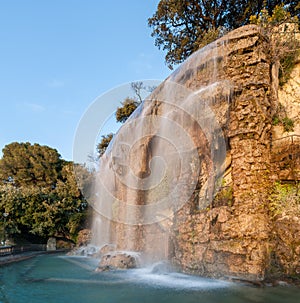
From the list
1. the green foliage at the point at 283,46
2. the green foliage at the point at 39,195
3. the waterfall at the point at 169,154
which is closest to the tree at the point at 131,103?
the green foliage at the point at 39,195

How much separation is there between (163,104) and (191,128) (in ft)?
5.47

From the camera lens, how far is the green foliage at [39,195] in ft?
55.3

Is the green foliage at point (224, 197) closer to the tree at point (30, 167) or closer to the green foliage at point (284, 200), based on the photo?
the green foliage at point (284, 200)

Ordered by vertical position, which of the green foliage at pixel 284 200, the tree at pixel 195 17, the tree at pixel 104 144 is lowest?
the green foliage at pixel 284 200

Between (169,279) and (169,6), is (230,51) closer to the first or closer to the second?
(169,279)

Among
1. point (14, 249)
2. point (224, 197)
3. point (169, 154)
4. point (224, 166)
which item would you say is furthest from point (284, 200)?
point (14, 249)

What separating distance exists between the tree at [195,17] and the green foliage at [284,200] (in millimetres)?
10632

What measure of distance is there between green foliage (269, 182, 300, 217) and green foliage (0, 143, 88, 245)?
1365cm

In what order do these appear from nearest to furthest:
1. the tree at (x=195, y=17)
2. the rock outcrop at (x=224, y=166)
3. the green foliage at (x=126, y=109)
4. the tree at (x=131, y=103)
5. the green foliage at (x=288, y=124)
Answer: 1. the rock outcrop at (x=224, y=166)
2. the green foliage at (x=288, y=124)
3. the tree at (x=195, y=17)
4. the tree at (x=131, y=103)
5. the green foliage at (x=126, y=109)

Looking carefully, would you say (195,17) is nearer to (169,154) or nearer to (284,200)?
(169,154)

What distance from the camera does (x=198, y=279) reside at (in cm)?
667

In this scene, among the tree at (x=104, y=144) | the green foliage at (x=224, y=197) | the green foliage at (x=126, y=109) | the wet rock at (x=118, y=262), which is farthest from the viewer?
the tree at (x=104, y=144)

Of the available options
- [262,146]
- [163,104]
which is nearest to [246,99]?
[262,146]

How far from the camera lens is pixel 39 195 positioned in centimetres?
1809
